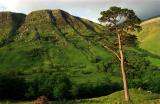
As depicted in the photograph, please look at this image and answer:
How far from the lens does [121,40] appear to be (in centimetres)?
5469

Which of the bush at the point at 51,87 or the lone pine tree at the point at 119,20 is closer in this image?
the lone pine tree at the point at 119,20

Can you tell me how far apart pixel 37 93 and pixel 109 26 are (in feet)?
352

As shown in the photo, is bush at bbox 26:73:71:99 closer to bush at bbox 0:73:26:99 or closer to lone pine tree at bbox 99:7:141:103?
bush at bbox 0:73:26:99

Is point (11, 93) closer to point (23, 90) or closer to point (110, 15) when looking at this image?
point (23, 90)

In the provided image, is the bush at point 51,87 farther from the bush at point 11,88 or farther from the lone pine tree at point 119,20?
the lone pine tree at point 119,20

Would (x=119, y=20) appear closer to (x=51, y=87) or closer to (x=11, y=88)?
(x=11, y=88)

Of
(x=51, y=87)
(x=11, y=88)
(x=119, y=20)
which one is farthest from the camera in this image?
(x=51, y=87)

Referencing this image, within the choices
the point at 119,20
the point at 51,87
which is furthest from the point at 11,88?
the point at 119,20

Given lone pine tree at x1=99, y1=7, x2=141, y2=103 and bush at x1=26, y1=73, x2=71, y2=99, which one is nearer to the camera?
lone pine tree at x1=99, y1=7, x2=141, y2=103

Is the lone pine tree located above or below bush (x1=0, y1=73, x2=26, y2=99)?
above

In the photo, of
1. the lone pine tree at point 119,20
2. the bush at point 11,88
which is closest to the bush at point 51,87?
the bush at point 11,88

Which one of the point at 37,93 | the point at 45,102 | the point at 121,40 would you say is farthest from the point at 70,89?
the point at 45,102

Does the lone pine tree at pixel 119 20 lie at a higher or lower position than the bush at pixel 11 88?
higher

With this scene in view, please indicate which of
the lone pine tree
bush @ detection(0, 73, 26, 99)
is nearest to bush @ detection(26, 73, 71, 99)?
bush @ detection(0, 73, 26, 99)
